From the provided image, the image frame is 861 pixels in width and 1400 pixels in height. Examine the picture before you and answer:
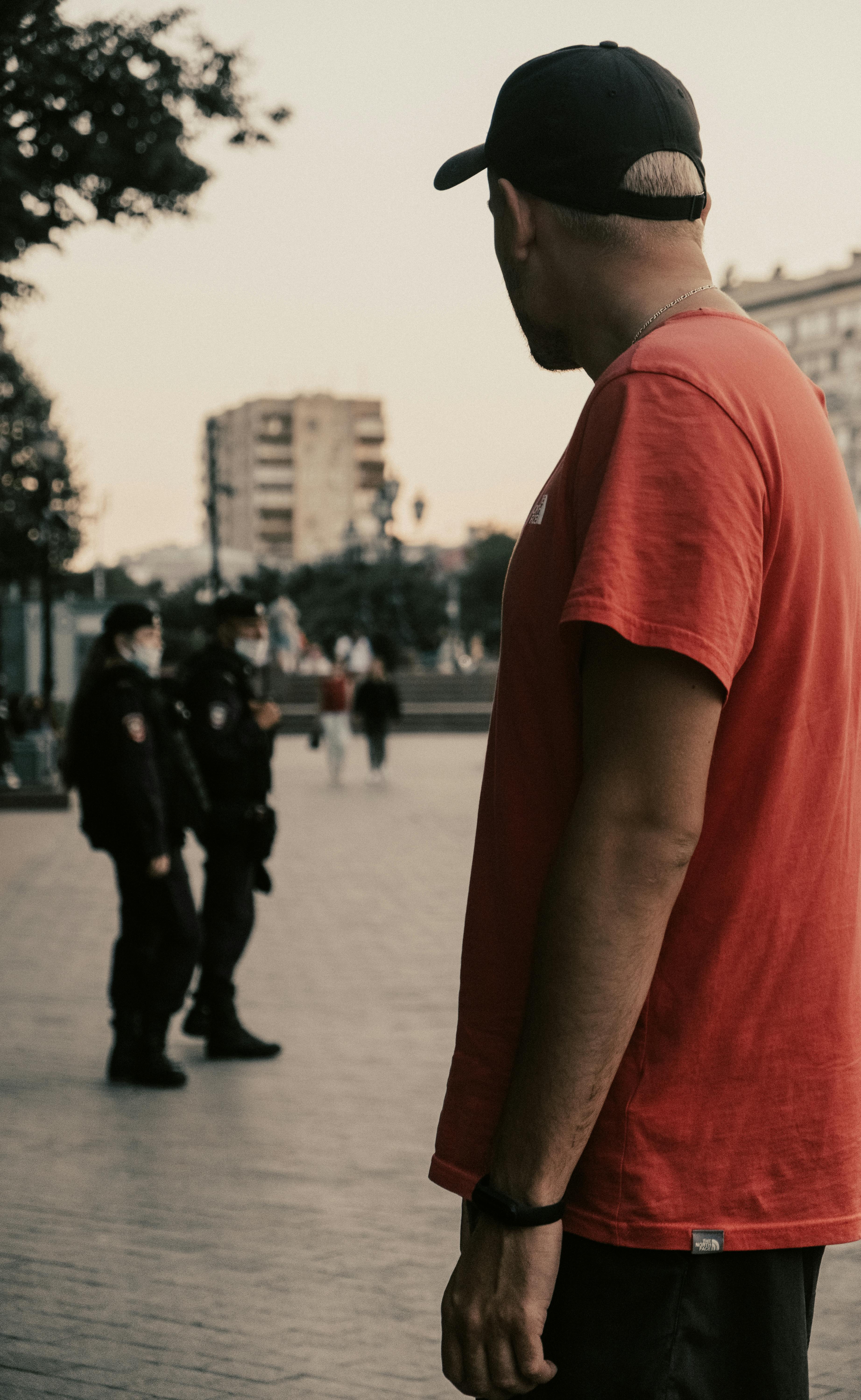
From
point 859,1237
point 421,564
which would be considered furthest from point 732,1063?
point 421,564

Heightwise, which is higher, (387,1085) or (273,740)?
(273,740)

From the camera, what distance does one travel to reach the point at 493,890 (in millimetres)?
1596

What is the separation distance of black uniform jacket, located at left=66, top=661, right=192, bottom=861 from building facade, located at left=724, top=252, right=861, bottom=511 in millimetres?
114791

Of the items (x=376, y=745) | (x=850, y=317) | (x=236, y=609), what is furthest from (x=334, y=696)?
(x=850, y=317)

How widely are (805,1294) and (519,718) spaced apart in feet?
2.01

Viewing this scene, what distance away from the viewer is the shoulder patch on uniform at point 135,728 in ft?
22.4

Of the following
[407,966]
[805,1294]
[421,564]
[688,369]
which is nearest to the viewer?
[688,369]

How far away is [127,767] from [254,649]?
4.87ft

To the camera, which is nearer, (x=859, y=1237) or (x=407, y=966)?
(x=859, y=1237)

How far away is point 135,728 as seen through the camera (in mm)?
6848

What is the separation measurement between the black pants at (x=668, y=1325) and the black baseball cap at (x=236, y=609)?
20.0 ft

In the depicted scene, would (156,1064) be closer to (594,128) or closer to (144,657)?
(144,657)

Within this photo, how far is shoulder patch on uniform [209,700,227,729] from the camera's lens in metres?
7.26

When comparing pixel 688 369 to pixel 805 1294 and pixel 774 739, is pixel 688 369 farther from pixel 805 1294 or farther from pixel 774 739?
pixel 805 1294
